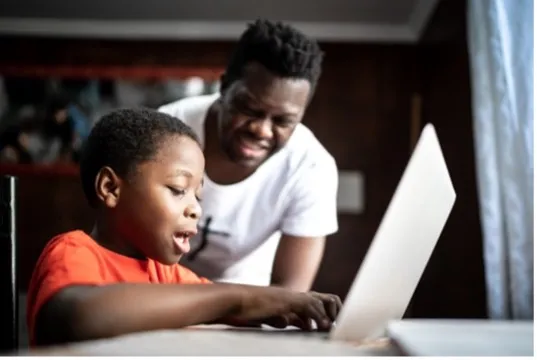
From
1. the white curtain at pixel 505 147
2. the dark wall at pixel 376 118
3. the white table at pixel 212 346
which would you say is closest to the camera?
the white table at pixel 212 346

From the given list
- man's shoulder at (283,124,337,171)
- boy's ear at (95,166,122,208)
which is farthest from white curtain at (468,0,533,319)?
boy's ear at (95,166,122,208)

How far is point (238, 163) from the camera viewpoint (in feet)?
2.90

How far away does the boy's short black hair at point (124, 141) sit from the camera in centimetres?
59

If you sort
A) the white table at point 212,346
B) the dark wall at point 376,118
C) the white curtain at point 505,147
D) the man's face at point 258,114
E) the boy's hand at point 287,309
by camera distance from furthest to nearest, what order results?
the dark wall at point 376,118 → the white curtain at point 505,147 → the man's face at point 258,114 → the boy's hand at point 287,309 → the white table at point 212,346

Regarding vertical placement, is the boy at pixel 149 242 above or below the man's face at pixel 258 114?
below

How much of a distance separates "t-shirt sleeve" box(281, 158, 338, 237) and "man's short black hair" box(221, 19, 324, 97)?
5.8 inches

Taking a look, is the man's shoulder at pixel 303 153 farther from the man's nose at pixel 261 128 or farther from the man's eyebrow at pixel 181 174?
the man's eyebrow at pixel 181 174

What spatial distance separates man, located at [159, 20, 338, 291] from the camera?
0.84m

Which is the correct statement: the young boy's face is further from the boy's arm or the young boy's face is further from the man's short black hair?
the man's short black hair

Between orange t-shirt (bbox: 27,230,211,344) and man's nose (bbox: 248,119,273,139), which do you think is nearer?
A: orange t-shirt (bbox: 27,230,211,344)

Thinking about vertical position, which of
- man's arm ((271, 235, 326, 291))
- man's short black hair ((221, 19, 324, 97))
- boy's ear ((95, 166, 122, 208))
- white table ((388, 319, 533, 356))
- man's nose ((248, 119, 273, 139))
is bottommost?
man's arm ((271, 235, 326, 291))

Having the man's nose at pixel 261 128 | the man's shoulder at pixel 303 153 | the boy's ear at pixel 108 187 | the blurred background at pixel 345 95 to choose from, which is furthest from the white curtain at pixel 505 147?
the boy's ear at pixel 108 187

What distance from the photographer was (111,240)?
595 mm

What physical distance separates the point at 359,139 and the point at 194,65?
1.42 feet
